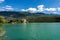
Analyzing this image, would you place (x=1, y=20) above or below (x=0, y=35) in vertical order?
above

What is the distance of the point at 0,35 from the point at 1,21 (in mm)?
2736

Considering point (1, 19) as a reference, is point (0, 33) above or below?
below

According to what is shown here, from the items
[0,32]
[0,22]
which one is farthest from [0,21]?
[0,32]

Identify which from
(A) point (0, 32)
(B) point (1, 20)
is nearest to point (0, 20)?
(B) point (1, 20)

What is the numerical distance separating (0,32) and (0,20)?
2.38 metres

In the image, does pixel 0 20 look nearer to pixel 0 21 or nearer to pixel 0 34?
pixel 0 21

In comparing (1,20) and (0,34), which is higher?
(1,20)

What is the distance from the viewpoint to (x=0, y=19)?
30.7m

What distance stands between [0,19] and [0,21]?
1.24 ft

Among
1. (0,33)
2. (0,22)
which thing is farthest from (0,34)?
(0,22)

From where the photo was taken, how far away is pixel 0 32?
29484 millimetres

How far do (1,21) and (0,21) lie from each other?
8.5 inches

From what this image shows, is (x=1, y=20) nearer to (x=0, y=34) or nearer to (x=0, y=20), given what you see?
(x=0, y=20)

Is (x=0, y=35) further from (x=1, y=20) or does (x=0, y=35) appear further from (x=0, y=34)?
(x=1, y=20)
